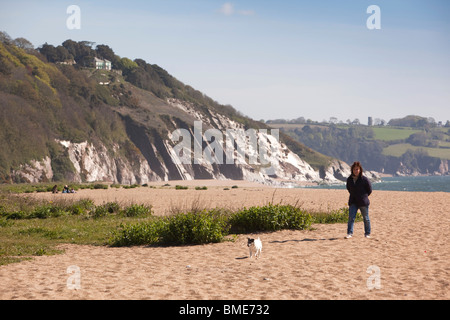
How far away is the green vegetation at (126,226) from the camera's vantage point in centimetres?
1302

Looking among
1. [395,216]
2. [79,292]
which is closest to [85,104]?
[395,216]

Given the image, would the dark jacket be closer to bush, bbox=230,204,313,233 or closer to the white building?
bush, bbox=230,204,313,233

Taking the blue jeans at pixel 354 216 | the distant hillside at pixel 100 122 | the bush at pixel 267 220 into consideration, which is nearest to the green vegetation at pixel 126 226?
the bush at pixel 267 220

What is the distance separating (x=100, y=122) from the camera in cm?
9388

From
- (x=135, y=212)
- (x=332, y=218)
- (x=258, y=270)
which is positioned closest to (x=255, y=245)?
(x=258, y=270)

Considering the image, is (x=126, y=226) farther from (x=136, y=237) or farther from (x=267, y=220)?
(x=267, y=220)

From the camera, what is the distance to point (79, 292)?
24.9ft

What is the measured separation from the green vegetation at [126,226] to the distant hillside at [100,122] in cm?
4764

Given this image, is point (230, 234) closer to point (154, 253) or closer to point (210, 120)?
point (154, 253)

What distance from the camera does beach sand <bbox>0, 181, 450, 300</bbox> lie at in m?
7.56

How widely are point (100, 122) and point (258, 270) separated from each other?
88.9 metres

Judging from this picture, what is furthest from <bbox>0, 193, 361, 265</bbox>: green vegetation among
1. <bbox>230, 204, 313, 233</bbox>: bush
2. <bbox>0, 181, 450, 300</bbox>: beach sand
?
<bbox>0, 181, 450, 300</bbox>: beach sand

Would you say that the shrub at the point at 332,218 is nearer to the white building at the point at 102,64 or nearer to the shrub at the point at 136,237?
the shrub at the point at 136,237

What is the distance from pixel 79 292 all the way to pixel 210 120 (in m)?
121
